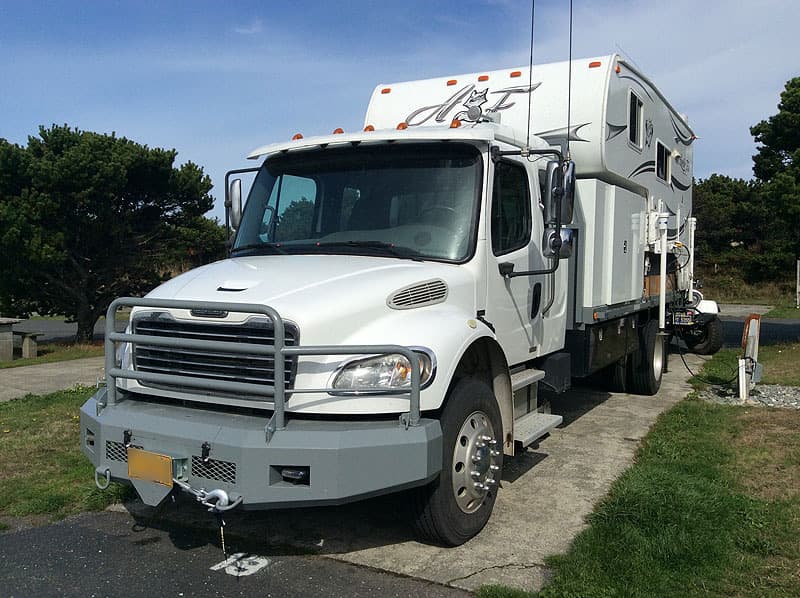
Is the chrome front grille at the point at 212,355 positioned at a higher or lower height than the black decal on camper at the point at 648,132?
lower

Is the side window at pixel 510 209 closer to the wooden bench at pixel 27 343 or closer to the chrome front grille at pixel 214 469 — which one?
the chrome front grille at pixel 214 469

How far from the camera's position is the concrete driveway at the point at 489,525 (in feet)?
14.6

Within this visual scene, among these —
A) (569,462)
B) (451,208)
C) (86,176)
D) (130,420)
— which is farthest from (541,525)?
Answer: (86,176)

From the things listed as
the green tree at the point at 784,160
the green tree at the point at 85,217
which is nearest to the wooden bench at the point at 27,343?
the green tree at the point at 85,217

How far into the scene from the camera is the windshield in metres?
5.08

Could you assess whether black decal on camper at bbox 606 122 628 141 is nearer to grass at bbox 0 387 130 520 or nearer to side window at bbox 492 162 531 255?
side window at bbox 492 162 531 255

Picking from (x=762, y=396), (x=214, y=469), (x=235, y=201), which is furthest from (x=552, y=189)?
(x=762, y=396)

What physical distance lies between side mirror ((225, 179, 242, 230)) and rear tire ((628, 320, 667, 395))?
571cm

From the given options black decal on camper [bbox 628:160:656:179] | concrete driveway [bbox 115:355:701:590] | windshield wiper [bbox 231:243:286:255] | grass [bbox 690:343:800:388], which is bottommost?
concrete driveway [bbox 115:355:701:590]

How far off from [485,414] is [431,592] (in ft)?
3.79

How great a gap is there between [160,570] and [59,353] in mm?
14235

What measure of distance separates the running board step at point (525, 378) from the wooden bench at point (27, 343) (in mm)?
15026

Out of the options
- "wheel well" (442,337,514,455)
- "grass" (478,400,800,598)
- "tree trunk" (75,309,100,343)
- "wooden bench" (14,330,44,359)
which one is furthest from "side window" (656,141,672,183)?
"tree trunk" (75,309,100,343)

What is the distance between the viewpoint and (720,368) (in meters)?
12.4
